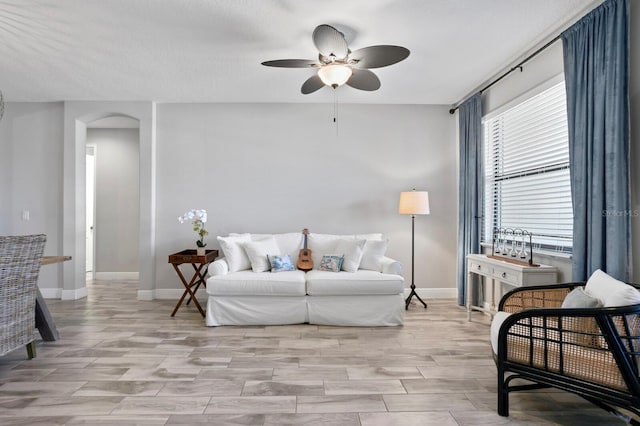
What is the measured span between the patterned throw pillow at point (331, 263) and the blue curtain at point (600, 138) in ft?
7.19

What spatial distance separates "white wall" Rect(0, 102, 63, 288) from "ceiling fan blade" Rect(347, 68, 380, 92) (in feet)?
13.7

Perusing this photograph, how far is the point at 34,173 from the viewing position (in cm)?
491

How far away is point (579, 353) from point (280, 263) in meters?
2.81

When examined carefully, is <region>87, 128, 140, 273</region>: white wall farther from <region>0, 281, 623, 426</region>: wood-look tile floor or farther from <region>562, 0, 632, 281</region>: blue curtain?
<region>562, 0, 632, 281</region>: blue curtain

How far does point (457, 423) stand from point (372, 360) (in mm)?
917

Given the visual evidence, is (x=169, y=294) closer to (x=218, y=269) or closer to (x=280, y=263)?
(x=218, y=269)

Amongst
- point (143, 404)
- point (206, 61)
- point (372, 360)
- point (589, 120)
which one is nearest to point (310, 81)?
point (206, 61)

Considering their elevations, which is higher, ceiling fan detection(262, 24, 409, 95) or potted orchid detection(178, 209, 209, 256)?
ceiling fan detection(262, 24, 409, 95)

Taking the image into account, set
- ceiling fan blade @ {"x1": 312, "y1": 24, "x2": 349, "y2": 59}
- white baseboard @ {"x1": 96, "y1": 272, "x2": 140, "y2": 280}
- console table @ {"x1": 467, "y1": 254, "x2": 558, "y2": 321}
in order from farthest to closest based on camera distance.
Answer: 1. white baseboard @ {"x1": 96, "y1": 272, "x2": 140, "y2": 280}
2. console table @ {"x1": 467, "y1": 254, "x2": 558, "y2": 321}
3. ceiling fan blade @ {"x1": 312, "y1": 24, "x2": 349, "y2": 59}

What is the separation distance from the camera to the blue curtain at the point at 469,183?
4219 mm

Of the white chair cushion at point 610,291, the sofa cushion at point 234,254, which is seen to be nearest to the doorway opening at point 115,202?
the sofa cushion at point 234,254

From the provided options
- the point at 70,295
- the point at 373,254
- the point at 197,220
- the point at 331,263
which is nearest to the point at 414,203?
the point at 373,254

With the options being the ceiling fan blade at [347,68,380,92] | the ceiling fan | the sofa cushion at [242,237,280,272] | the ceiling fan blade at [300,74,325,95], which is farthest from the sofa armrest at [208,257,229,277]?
the ceiling fan blade at [347,68,380,92]

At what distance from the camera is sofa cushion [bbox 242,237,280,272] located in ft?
13.1
